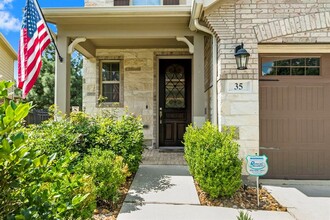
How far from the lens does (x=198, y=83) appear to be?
208 inches

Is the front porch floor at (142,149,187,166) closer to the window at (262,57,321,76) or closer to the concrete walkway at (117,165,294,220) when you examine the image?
the concrete walkway at (117,165,294,220)

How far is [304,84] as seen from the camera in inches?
181

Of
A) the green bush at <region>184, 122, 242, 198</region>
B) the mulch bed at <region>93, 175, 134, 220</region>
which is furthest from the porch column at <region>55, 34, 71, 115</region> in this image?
the green bush at <region>184, 122, 242, 198</region>

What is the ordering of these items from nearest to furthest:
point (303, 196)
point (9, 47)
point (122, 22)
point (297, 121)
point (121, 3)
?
point (303, 196) → point (297, 121) → point (122, 22) → point (121, 3) → point (9, 47)

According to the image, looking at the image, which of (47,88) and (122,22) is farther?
(47,88)

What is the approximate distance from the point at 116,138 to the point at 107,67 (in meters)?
3.78

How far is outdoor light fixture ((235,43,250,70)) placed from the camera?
4180mm

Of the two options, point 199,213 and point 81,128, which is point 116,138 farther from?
point 199,213

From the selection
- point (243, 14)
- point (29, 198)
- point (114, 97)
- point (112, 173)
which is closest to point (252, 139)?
point (243, 14)

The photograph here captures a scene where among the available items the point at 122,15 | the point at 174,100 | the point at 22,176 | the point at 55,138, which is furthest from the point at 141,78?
the point at 22,176

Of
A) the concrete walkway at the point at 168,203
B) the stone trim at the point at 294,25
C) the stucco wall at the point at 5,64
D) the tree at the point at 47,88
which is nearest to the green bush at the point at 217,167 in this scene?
the concrete walkway at the point at 168,203

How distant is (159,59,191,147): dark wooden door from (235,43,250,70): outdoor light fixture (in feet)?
10.0

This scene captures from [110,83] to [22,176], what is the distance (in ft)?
20.5

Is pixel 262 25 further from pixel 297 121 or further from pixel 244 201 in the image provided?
pixel 244 201
